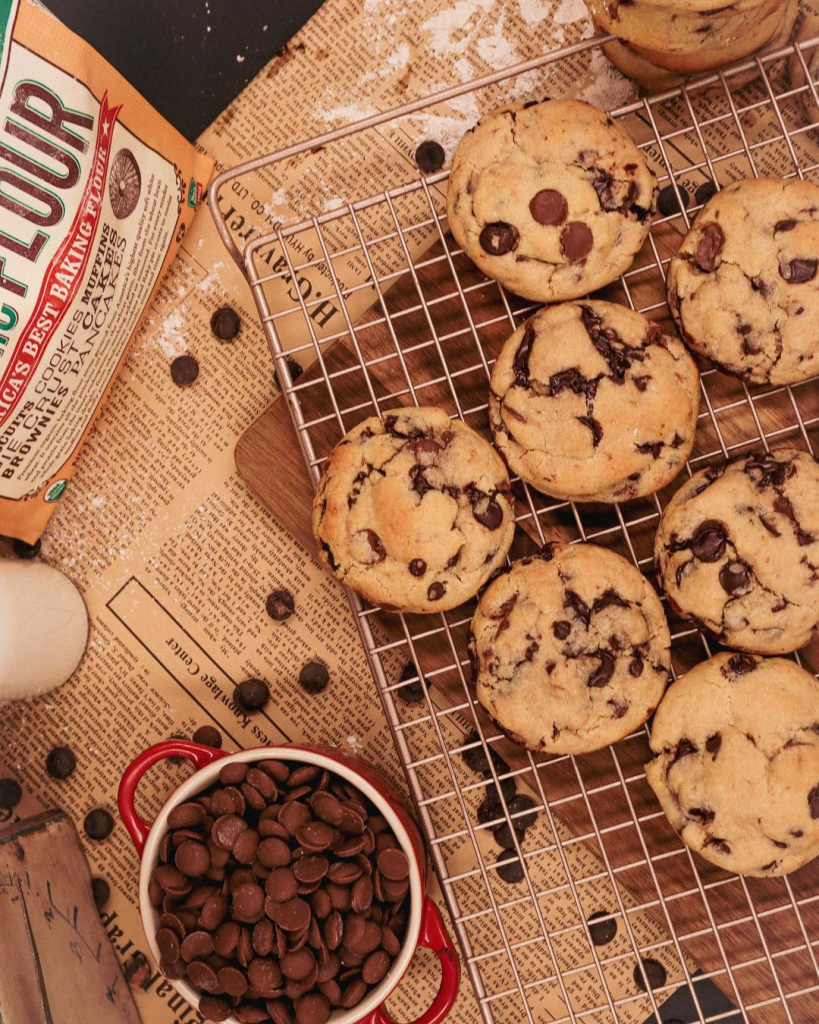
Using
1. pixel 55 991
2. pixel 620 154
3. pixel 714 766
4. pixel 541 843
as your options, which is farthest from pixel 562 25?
pixel 55 991

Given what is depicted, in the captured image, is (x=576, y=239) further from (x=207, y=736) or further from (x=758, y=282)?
(x=207, y=736)

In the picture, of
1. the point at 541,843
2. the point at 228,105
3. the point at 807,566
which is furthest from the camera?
the point at 228,105

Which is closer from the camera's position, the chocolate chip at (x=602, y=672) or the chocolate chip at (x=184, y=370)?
the chocolate chip at (x=602, y=672)

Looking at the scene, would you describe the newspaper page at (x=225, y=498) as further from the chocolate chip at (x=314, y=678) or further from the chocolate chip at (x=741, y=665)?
the chocolate chip at (x=741, y=665)

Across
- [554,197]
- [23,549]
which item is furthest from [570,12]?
[23,549]

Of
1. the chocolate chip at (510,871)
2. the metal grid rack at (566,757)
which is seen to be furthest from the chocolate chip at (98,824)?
the chocolate chip at (510,871)

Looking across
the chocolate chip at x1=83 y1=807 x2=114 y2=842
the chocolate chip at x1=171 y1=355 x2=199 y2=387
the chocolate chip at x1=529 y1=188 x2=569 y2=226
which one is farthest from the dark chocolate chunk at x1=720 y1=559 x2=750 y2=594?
the chocolate chip at x1=83 y1=807 x2=114 y2=842

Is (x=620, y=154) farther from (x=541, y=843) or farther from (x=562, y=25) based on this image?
(x=541, y=843)
